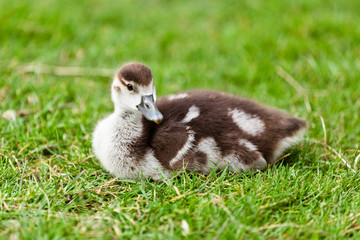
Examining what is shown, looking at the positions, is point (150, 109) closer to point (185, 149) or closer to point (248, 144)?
point (185, 149)

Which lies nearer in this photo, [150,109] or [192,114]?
[150,109]

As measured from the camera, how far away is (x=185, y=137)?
121 inches

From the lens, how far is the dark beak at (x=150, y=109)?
2.99m

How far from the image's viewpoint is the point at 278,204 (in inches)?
107

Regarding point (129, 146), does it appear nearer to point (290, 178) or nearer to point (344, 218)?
point (290, 178)

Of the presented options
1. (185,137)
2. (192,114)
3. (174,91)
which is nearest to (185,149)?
(185,137)

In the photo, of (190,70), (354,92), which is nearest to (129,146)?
(190,70)

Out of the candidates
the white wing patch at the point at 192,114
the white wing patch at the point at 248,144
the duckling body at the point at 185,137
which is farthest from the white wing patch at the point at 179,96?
the white wing patch at the point at 248,144

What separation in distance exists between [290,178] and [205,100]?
0.85 m

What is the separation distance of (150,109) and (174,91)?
171cm

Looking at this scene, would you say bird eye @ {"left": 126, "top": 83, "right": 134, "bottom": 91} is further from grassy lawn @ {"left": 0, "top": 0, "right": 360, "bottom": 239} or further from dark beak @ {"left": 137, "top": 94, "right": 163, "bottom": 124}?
grassy lawn @ {"left": 0, "top": 0, "right": 360, "bottom": 239}

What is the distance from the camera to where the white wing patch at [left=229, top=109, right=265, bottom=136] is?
10.5 feet

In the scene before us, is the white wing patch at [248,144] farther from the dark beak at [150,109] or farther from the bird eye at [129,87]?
the bird eye at [129,87]

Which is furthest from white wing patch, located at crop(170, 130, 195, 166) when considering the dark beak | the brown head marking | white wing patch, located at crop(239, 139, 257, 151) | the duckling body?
the brown head marking
